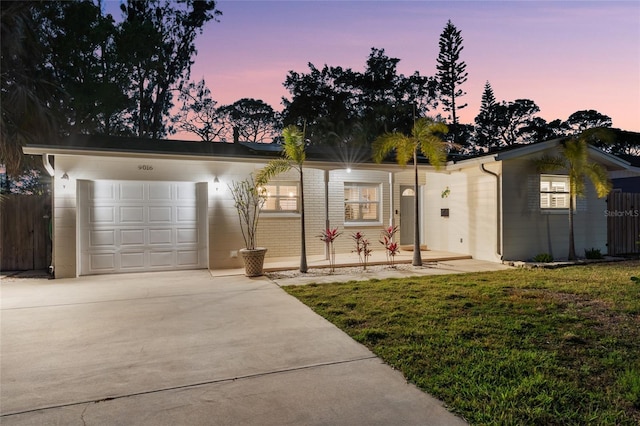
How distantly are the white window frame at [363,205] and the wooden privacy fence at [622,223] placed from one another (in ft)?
21.7

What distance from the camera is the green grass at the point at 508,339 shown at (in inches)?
104

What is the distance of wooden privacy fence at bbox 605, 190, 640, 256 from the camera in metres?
11.2

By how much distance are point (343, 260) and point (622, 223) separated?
870 centimetres

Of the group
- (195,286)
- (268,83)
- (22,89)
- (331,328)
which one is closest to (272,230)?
(195,286)

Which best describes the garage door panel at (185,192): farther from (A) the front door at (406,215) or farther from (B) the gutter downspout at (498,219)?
(B) the gutter downspout at (498,219)

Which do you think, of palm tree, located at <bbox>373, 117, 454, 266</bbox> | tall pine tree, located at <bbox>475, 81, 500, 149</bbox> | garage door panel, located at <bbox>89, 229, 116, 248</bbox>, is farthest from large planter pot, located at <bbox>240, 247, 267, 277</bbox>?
tall pine tree, located at <bbox>475, 81, 500, 149</bbox>

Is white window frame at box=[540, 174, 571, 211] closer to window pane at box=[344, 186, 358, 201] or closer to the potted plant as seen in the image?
window pane at box=[344, 186, 358, 201]

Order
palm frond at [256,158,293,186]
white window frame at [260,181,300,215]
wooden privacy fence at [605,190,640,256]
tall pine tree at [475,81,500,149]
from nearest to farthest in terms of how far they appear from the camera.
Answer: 1. palm frond at [256,158,293,186]
2. white window frame at [260,181,300,215]
3. wooden privacy fence at [605,190,640,256]
4. tall pine tree at [475,81,500,149]

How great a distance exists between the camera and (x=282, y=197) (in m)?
11.0

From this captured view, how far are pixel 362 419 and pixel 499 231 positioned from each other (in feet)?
27.9

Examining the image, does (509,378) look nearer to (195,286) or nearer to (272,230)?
(195,286)

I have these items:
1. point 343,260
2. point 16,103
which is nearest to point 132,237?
point 343,260

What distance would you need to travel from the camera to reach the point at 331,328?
4.50m

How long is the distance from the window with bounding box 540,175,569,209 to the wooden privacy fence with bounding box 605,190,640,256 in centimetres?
160
